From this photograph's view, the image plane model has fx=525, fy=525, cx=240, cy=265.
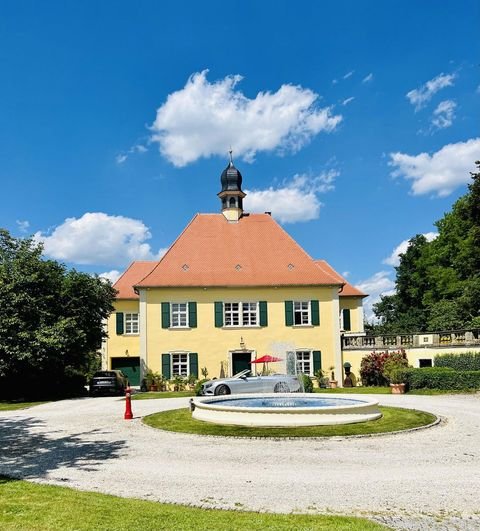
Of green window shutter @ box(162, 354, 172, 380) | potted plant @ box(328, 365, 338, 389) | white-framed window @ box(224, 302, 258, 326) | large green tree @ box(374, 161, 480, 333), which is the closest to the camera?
potted plant @ box(328, 365, 338, 389)

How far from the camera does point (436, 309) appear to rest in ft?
140

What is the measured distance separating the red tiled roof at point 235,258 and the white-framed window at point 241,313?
126cm

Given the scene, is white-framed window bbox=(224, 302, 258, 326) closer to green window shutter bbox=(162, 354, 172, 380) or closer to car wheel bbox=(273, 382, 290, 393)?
green window shutter bbox=(162, 354, 172, 380)

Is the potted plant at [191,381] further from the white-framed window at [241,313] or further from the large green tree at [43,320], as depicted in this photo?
the large green tree at [43,320]

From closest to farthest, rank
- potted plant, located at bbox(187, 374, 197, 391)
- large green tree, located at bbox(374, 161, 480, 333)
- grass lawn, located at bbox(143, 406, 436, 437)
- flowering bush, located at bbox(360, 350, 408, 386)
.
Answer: grass lawn, located at bbox(143, 406, 436, 437) → flowering bush, located at bbox(360, 350, 408, 386) → potted plant, located at bbox(187, 374, 197, 391) → large green tree, located at bbox(374, 161, 480, 333)

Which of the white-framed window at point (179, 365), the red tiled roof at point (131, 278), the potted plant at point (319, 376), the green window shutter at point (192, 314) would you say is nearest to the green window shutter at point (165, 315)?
the green window shutter at point (192, 314)

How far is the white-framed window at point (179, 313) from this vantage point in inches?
1198

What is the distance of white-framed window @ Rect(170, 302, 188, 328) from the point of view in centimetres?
3042

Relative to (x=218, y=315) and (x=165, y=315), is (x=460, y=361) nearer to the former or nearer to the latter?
(x=218, y=315)

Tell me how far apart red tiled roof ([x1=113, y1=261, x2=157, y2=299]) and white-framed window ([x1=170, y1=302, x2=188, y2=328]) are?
245 inches

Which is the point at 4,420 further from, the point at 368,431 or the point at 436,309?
the point at 436,309

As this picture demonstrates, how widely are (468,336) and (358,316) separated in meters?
11.9

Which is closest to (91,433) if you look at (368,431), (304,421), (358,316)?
(304,421)

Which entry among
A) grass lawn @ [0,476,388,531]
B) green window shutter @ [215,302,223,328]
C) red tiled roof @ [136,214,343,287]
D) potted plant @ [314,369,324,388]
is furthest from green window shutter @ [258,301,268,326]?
grass lawn @ [0,476,388,531]
